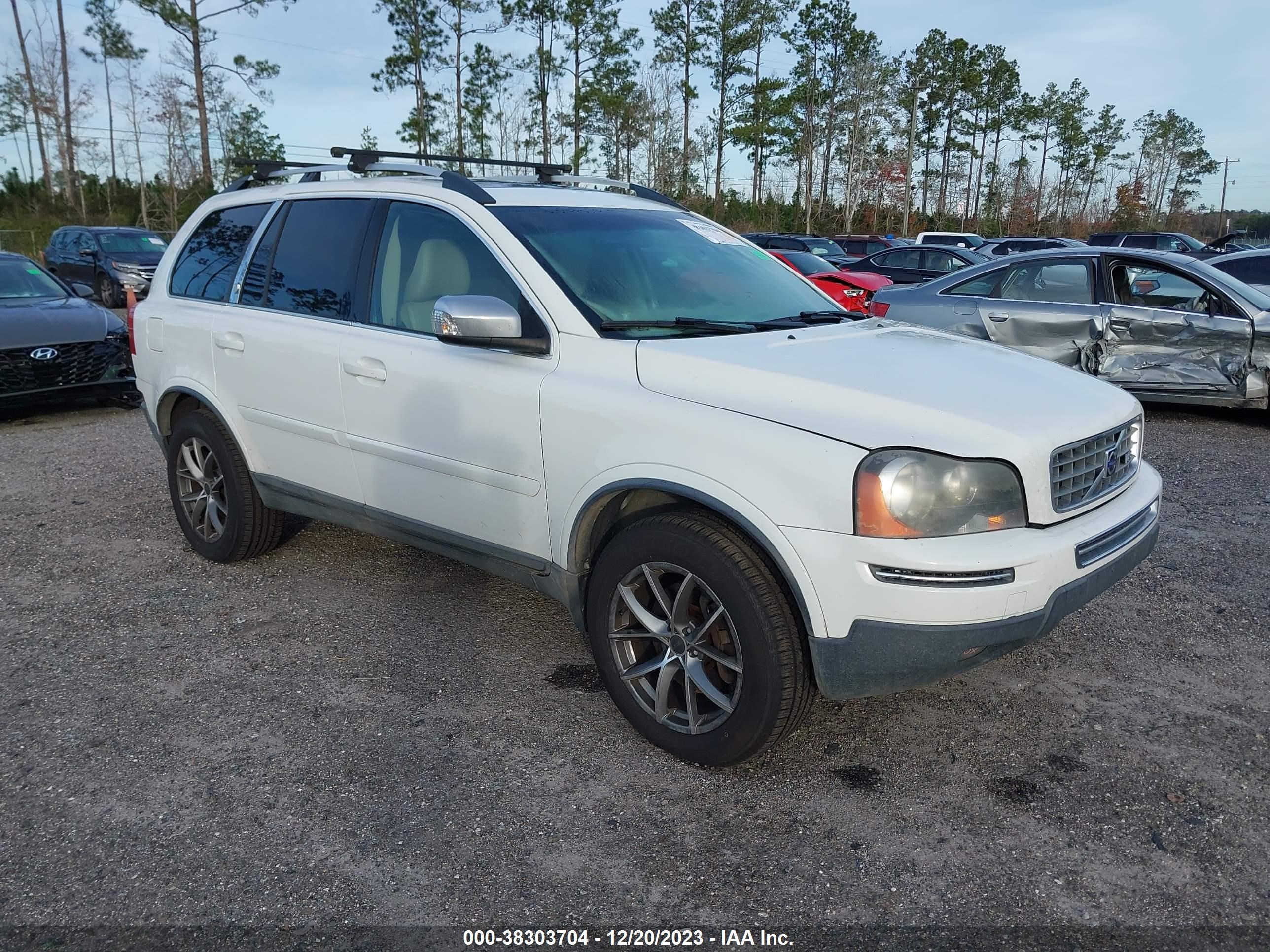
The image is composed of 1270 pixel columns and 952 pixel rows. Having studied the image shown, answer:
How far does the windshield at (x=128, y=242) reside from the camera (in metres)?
20.3

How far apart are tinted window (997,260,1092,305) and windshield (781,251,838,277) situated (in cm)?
569

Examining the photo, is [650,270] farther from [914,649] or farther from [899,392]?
[914,649]

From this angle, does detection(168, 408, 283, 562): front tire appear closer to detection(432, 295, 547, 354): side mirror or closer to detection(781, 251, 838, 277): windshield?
detection(432, 295, 547, 354): side mirror

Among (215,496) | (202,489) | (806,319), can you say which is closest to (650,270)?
(806,319)

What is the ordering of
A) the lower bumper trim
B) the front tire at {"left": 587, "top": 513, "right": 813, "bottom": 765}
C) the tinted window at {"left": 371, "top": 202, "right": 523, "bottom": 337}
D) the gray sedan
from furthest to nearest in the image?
the gray sedan → the tinted window at {"left": 371, "top": 202, "right": 523, "bottom": 337} → the front tire at {"left": 587, "top": 513, "right": 813, "bottom": 765} → the lower bumper trim

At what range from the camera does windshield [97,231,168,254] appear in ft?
66.7

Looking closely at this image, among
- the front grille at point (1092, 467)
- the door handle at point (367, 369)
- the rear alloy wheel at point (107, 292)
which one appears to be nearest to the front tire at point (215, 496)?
the door handle at point (367, 369)

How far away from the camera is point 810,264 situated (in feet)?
51.8

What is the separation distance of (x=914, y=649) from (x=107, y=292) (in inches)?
830

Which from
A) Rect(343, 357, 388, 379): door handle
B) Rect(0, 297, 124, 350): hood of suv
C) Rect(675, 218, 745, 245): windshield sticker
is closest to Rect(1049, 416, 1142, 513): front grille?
Rect(675, 218, 745, 245): windshield sticker

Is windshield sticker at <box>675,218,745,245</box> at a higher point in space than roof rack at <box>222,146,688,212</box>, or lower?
lower

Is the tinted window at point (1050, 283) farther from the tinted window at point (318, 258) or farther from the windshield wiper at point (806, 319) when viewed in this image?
the tinted window at point (318, 258)

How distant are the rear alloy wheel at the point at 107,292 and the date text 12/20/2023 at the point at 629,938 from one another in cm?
2040

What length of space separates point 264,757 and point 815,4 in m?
48.5
